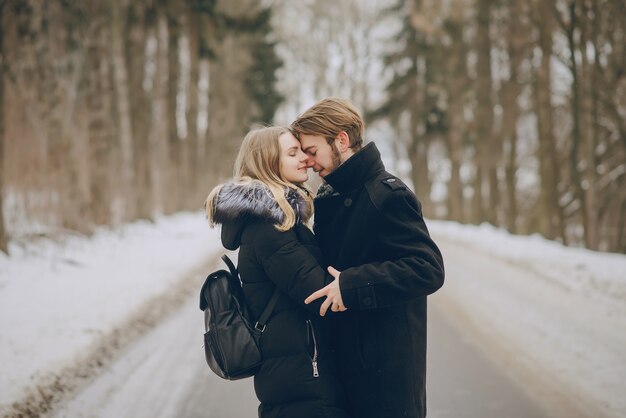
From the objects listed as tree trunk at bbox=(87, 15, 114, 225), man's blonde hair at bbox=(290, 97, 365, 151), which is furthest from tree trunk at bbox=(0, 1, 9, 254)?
man's blonde hair at bbox=(290, 97, 365, 151)

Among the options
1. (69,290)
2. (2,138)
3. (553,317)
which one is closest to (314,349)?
(553,317)

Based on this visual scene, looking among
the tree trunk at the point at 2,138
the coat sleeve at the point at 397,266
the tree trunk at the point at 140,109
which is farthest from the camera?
the tree trunk at the point at 140,109

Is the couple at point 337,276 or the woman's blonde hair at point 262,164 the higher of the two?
the woman's blonde hair at point 262,164

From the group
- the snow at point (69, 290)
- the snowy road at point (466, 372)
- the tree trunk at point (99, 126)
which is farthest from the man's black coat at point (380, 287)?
the tree trunk at point (99, 126)

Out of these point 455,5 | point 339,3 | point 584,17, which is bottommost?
point 584,17

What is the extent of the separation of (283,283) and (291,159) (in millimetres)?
559

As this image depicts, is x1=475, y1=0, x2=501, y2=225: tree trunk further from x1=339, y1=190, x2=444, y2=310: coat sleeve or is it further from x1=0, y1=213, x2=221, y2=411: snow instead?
x1=339, y1=190, x2=444, y2=310: coat sleeve

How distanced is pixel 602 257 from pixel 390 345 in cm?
1053

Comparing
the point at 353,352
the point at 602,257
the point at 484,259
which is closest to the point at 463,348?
the point at 353,352

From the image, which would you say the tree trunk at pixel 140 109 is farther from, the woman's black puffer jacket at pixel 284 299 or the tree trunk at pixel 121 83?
the woman's black puffer jacket at pixel 284 299

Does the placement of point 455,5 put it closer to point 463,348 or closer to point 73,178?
Answer: point 73,178

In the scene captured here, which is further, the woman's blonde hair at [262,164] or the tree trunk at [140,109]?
the tree trunk at [140,109]

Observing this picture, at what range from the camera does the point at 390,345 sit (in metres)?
2.68

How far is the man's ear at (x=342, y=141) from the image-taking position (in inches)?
112
